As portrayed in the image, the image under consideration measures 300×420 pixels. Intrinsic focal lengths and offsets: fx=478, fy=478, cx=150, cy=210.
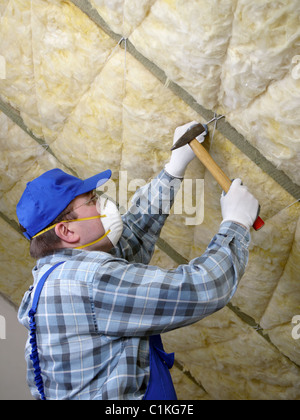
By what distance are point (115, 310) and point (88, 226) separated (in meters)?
0.41

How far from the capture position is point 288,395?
2562 millimetres

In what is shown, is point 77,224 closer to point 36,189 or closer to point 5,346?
point 36,189

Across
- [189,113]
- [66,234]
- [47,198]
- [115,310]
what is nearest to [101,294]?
[115,310]

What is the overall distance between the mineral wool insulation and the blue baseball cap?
420mm

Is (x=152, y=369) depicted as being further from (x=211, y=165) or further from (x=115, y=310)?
(x=211, y=165)

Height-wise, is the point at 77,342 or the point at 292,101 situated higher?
the point at 292,101

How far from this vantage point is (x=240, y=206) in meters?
1.80

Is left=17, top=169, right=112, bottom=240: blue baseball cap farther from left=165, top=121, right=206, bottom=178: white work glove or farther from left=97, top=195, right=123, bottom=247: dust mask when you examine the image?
left=165, top=121, right=206, bottom=178: white work glove

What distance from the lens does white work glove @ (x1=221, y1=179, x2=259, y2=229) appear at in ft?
5.86

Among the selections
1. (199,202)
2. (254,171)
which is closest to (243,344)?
(199,202)

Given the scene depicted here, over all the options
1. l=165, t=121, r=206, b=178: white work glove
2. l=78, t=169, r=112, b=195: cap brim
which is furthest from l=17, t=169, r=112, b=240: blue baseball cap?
l=165, t=121, r=206, b=178: white work glove

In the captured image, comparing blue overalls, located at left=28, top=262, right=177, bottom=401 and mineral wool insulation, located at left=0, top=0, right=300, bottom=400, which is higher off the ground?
mineral wool insulation, located at left=0, top=0, right=300, bottom=400

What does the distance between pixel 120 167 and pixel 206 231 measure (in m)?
0.53

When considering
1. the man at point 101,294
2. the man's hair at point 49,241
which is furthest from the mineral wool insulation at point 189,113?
the man's hair at point 49,241
